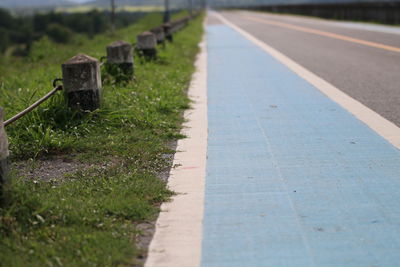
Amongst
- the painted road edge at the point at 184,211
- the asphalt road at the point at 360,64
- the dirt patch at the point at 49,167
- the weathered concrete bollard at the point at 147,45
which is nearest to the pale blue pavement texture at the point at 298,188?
the painted road edge at the point at 184,211

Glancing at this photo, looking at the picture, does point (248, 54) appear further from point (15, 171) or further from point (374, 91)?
point (15, 171)

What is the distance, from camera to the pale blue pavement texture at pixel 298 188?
11.7 ft

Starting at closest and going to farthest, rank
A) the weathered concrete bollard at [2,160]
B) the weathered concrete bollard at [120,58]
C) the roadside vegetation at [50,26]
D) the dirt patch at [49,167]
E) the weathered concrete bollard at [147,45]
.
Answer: the weathered concrete bollard at [2,160]
the dirt patch at [49,167]
the weathered concrete bollard at [120,58]
the weathered concrete bollard at [147,45]
the roadside vegetation at [50,26]

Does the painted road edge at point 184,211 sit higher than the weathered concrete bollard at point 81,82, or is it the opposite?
the weathered concrete bollard at point 81,82

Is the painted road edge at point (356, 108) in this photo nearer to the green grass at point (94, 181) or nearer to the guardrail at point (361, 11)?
the green grass at point (94, 181)

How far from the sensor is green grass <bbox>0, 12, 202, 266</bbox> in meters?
3.55

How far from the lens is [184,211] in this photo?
4246 millimetres

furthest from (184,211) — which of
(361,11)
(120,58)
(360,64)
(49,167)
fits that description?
(361,11)

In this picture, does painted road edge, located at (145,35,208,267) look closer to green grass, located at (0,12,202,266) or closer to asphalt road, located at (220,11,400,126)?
green grass, located at (0,12,202,266)

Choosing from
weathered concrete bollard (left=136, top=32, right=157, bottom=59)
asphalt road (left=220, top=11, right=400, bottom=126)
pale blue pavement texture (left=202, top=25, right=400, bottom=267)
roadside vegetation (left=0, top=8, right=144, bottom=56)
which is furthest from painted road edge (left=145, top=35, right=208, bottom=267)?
roadside vegetation (left=0, top=8, right=144, bottom=56)

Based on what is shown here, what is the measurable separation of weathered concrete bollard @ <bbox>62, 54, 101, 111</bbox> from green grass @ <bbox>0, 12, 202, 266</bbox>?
0.47ft

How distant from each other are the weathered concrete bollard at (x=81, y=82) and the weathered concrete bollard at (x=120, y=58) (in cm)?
263

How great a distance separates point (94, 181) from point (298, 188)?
67.5 inches

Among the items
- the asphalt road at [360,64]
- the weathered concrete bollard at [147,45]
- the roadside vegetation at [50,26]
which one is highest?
the weathered concrete bollard at [147,45]
